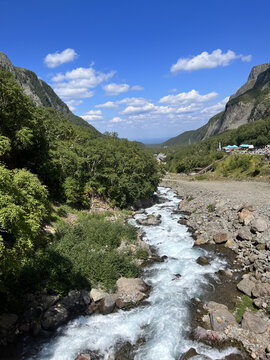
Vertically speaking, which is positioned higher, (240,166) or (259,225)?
(240,166)

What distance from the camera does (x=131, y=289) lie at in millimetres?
15102

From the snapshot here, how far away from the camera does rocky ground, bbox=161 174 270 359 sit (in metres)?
11.2

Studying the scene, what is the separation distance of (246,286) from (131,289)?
8.12 metres

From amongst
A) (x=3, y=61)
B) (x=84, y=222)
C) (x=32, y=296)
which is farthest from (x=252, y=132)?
(x=3, y=61)

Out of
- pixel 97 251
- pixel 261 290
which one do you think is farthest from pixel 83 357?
pixel 261 290

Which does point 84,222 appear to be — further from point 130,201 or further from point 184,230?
point 130,201

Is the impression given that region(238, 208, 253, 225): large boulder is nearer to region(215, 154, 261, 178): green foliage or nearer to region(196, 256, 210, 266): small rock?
region(196, 256, 210, 266): small rock

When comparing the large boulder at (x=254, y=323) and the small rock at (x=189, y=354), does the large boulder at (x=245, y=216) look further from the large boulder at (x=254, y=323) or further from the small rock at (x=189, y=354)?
the small rock at (x=189, y=354)

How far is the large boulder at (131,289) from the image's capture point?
1451 cm

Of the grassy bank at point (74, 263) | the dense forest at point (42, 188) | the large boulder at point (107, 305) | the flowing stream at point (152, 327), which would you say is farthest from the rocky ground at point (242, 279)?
the dense forest at point (42, 188)

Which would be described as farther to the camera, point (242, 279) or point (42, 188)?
point (242, 279)

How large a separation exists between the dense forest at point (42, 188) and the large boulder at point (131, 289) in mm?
803

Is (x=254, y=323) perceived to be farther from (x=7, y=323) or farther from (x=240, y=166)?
(x=240, y=166)

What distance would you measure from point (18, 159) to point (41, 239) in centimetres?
1458
